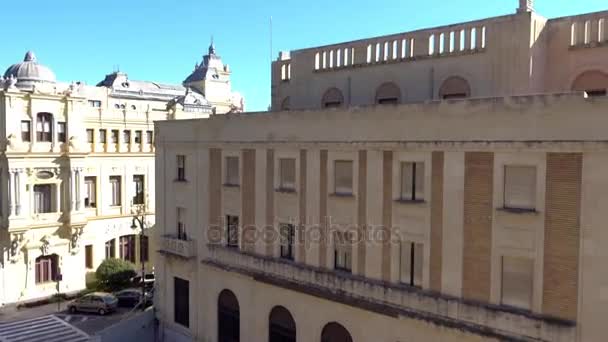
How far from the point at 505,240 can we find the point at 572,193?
237 centimetres

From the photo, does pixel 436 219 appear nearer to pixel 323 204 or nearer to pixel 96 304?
pixel 323 204

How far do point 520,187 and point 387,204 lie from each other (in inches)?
185

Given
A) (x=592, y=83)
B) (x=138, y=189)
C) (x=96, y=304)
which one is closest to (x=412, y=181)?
(x=592, y=83)

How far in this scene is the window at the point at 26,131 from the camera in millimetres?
37094

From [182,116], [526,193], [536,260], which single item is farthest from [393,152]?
[182,116]

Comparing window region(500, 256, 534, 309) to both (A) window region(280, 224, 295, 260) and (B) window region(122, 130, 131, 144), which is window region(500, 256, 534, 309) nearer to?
(A) window region(280, 224, 295, 260)

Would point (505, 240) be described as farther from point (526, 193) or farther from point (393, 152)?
point (393, 152)

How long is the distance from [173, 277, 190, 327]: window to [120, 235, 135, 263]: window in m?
16.9

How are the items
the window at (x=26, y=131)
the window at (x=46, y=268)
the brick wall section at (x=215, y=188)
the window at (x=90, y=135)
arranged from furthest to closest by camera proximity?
the window at (x=90, y=135) → the window at (x=46, y=268) → the window at (x=26, y=131) → the brick wall section at (x=215, y=188)

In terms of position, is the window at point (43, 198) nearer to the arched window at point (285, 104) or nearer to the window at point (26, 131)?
the window at point (26, 131)

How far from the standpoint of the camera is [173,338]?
28.8 m

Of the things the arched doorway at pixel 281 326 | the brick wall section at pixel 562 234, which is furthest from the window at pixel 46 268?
the brick wall section at pixel 562 234

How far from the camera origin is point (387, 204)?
18688mm

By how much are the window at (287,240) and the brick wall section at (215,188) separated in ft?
13.9
